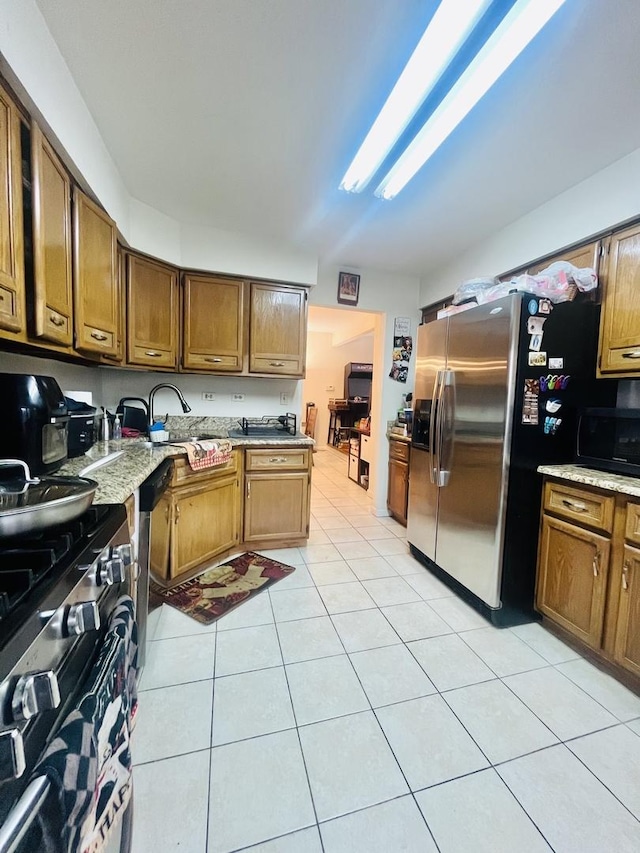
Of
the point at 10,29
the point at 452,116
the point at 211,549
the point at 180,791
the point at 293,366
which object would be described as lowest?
the point at 180,791

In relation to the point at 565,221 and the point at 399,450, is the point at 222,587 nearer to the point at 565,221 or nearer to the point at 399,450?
the point at 399,450

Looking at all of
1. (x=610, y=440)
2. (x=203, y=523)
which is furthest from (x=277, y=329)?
(x=610, y=440)

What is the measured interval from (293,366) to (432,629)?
7.07 feet

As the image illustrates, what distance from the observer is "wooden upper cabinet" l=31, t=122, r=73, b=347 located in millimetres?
1236

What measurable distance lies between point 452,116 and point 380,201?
0.83 metres

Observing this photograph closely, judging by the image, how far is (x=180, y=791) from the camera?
3.62 ft

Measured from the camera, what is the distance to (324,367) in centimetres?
852

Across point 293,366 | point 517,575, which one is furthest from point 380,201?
point 517,575

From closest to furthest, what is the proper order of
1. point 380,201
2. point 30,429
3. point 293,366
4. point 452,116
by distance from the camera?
point 30,429 < point 452,116 < point 380,201 < point 293,366

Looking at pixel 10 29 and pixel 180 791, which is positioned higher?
pixel 10 29

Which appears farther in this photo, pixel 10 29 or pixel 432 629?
pixel 432 629

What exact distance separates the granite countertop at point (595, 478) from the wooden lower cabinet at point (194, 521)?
2.04 m

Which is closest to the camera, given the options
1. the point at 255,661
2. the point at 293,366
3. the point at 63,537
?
the point at 63,537

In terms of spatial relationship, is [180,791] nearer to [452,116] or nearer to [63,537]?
[63,537]
